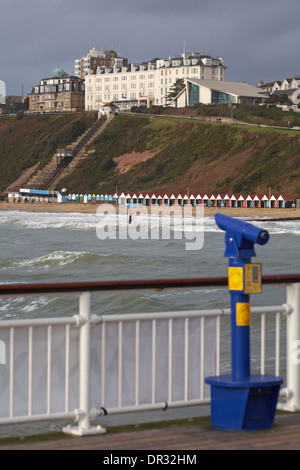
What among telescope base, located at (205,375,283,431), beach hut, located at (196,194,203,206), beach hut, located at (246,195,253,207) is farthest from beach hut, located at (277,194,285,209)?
telescope base, located at (205,375,283,431)

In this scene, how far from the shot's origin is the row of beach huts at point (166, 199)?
247 feet

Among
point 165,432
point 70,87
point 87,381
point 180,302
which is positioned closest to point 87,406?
point 87,381

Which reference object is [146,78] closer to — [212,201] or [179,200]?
[179,200]

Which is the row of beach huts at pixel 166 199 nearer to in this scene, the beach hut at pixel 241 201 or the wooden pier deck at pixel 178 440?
the beach hut at pixel 241 201

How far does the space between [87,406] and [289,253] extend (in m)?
29.4

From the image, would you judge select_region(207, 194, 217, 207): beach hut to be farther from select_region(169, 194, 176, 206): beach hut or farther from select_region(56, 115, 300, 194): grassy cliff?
select_region(169, 194, 176, 206): beach hut

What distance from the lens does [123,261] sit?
30516 millimetres

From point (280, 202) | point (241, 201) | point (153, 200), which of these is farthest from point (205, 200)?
point (280, 202)

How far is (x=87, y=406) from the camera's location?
5.43 metres

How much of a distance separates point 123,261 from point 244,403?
25225mm

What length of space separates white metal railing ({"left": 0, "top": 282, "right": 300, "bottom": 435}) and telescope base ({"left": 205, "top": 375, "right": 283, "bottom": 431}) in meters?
0.39

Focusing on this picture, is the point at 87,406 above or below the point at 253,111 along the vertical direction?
below

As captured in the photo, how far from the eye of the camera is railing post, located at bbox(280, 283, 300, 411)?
19.7 feet
